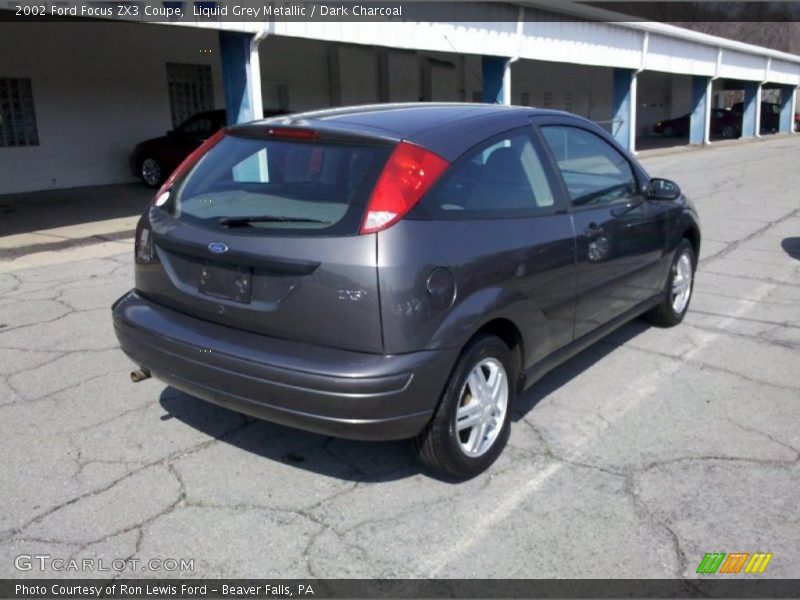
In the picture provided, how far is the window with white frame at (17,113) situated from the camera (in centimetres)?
1410

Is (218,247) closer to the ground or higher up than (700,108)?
higher up

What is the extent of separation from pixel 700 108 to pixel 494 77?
15.7 metres

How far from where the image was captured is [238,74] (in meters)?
10.7

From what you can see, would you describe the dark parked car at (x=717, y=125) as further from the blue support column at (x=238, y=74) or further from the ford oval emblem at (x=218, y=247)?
the ford oval emblem at (x=218, y=247)

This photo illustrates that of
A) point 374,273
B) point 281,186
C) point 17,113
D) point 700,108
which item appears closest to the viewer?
point 374,273

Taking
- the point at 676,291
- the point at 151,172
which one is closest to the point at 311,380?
the point at 676,291

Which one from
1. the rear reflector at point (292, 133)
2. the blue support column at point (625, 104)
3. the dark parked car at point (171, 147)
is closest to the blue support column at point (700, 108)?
the blue support column at point (625, 104)

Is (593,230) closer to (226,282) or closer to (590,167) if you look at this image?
(590,167)

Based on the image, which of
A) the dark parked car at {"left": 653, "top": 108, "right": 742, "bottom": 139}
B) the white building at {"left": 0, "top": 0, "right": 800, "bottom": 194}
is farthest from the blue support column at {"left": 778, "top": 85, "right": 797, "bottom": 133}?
the white building at {"left": 0, "top": 0, "right": 800, "bottom": 194}

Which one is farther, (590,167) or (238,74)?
(238,74)

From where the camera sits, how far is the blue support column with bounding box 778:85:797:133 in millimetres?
40094

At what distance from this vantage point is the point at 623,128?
22.6 metres

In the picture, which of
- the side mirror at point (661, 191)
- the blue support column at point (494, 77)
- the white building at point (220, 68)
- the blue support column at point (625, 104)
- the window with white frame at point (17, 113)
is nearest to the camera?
the side mirror at point (661, 191)

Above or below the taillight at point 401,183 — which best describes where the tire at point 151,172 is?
below
